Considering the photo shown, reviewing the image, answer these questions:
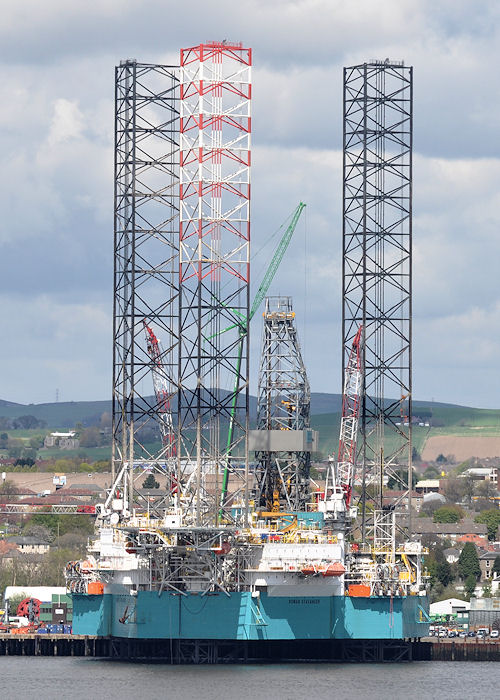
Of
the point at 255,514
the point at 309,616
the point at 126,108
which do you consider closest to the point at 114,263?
the point at 126,108

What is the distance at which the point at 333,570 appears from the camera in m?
98.3

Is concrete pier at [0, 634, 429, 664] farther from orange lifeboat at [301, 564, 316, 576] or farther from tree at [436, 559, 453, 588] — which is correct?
tree at [436, 559, 453, 588]

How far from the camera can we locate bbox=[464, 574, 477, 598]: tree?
158750mm

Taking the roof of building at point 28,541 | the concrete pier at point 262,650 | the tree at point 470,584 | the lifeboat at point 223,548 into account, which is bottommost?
the concrete pier at point 262,650

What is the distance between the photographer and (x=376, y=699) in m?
85.0

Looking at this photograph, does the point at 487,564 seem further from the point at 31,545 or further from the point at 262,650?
the point at 262,650

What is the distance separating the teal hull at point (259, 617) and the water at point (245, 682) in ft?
5.27

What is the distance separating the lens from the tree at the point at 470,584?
158750 millimetres

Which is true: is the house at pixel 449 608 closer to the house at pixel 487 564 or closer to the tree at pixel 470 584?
the tree at pixel 470 584

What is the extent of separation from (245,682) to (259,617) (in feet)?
27.2

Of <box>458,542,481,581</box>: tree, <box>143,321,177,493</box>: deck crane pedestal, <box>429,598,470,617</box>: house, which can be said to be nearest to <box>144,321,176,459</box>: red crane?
<box>143,321,177,493</box>: deck crane pedestal

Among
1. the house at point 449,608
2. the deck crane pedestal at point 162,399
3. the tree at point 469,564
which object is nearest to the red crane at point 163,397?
the deck crane pedestal at point 162,399

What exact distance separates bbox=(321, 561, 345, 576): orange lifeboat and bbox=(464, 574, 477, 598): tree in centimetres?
5841

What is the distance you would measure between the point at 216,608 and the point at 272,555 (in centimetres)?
371
